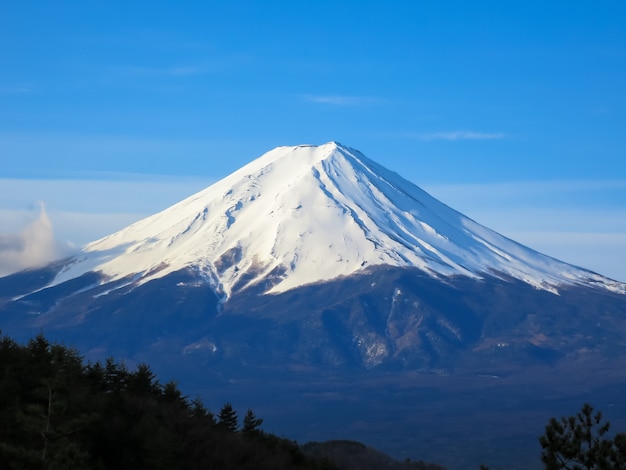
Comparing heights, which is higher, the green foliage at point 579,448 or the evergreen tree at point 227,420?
Answer: the evergreen tree at point 227,420

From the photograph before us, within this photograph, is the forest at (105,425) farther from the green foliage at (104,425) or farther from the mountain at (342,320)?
the mountain at (342,320)

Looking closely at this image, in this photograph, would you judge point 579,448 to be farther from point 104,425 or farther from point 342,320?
point 342,320

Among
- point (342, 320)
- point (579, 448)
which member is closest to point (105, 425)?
point (579, 448)

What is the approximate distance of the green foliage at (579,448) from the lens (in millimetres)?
21375

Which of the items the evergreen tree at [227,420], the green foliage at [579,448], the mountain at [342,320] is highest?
the mountain at [342,320]

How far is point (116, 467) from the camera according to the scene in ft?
100

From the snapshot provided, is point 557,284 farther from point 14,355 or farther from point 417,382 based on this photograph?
point 14,355

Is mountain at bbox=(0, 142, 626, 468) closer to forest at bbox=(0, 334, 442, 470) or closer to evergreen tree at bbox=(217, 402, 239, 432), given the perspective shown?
evergreen tree at bbox=(217, 402, 239, 432)

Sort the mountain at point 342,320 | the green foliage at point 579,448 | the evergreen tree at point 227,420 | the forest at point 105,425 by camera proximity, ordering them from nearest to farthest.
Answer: the green foliage at point 579,448
the forest at point 105,425
the evergreen tree at point 227,420
the mountain at point 342,320

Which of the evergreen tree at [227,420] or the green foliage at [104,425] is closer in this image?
the green foliage at [104,425]

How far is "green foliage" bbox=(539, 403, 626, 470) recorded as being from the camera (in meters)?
21.4

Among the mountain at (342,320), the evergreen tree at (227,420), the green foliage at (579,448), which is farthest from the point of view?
the mountain at (342,320)

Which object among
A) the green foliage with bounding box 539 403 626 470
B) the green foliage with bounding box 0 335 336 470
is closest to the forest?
the green foliage with bounding box 0 335 336 470

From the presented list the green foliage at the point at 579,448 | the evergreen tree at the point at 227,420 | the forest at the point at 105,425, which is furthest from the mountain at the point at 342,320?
the green foliage at the point at 579,448
